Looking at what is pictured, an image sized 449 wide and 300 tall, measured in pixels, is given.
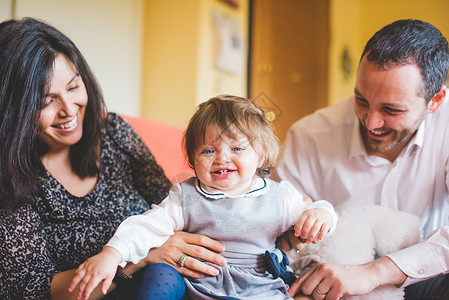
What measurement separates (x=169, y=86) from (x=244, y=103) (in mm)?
2789

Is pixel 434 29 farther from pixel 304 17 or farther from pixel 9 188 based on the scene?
pixel 304 17

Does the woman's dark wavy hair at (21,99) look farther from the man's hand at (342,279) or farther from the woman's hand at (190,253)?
the man's hand at (342,279)

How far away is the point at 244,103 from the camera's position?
1.20 m

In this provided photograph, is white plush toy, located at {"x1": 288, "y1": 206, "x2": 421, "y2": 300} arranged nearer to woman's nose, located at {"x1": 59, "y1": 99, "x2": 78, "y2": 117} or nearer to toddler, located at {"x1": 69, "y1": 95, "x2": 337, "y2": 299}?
toddler, located at {"x1": 69, "y1": 95, "x2": 337, "y2": 299}

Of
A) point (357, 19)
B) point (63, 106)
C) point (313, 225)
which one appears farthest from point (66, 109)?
point (357, 19)

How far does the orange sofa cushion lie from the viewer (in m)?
1.79

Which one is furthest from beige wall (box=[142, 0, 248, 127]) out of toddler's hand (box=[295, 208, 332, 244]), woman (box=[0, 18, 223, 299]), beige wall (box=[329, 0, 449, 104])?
toddler's hand (box=[295, 208, 332, 244])

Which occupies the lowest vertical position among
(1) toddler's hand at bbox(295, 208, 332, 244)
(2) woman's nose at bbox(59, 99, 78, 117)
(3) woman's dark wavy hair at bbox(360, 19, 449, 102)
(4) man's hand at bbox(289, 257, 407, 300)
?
(4) man's hand at bbox(289, 257, 407, 300)

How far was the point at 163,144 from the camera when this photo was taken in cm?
183

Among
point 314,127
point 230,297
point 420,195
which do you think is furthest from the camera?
point 314,127

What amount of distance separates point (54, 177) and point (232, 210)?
596 mm

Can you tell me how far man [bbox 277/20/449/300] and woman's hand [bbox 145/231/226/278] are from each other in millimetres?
246

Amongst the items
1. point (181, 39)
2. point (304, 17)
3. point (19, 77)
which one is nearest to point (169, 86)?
point (181, 39)

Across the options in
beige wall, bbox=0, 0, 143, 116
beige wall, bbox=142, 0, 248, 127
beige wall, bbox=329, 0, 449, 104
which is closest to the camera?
beige wall, bbox=0, 0, 143, 116
